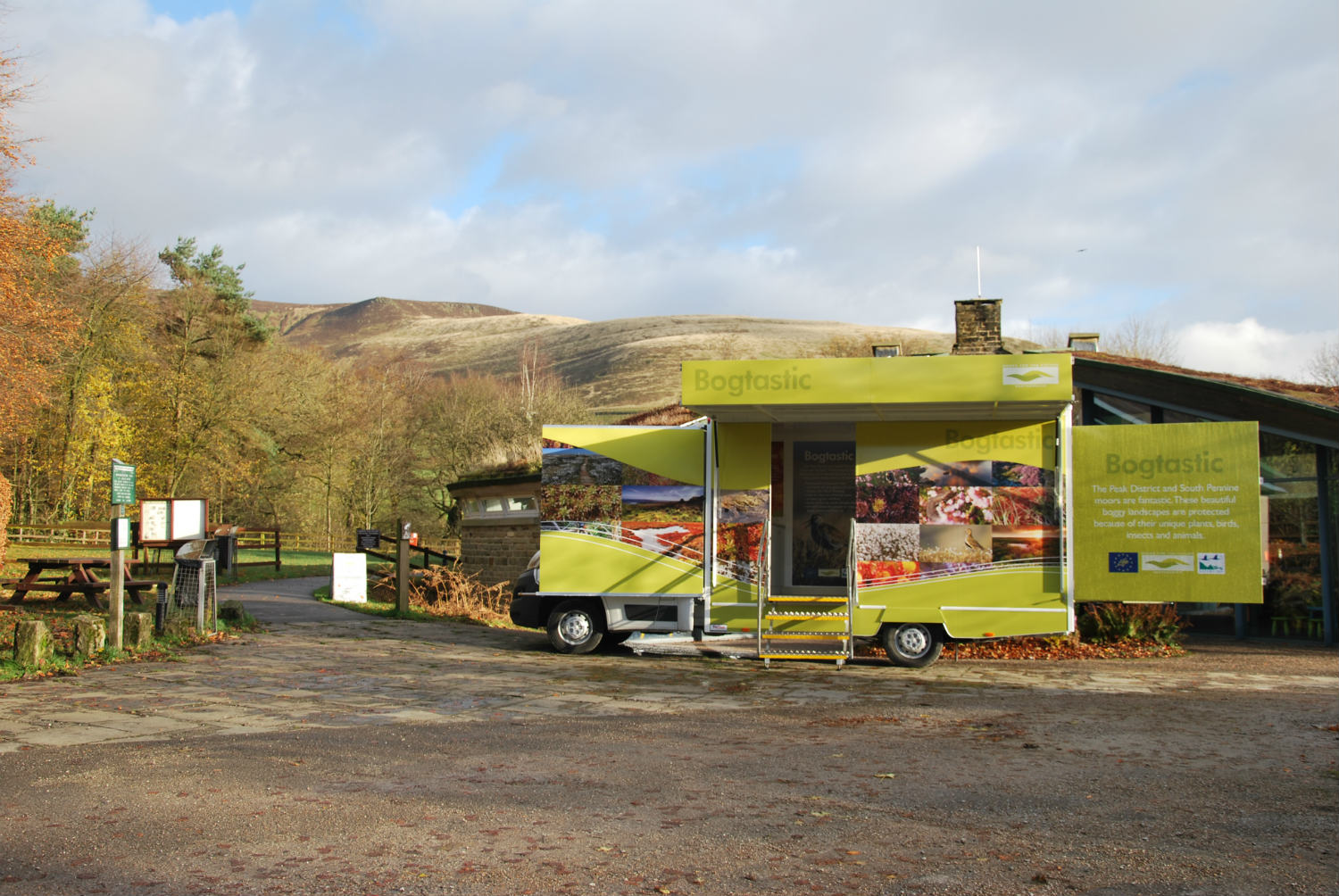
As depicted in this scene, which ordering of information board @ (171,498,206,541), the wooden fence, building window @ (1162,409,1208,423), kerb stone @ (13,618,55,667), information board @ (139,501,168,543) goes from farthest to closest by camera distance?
the wooden fence < information board @ (139,501,168,543) < information board @ (171,498,206,541) < building window @ (1162,409,1208,423) < kerb stone @ (13,618,55,667)

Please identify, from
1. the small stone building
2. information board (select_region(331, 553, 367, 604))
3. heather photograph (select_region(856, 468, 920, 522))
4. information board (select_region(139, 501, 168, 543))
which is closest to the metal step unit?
heather photograph (select_region(856, 468, 920, 522))

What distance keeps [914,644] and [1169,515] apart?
10.0 ft

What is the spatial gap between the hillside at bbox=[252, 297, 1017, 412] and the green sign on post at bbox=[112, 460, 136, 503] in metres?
33.7

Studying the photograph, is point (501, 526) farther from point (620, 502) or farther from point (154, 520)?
point (620, 502)

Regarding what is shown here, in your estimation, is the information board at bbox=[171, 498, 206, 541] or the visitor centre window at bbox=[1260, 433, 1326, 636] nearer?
the visitor centre window at bbox=[1260, 433, 1326, 636]

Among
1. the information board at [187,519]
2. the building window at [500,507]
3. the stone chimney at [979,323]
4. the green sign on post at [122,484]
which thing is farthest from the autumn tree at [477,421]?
the green sign on post at [122,484]

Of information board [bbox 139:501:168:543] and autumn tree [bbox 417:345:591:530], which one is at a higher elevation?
autumn tree [bbox 417:345:591:530]

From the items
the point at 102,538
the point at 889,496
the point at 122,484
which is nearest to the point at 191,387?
the point at 102,538

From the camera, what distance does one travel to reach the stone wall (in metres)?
19.3

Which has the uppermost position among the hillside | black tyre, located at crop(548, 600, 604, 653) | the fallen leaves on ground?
the hillside

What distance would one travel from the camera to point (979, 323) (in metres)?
18.1

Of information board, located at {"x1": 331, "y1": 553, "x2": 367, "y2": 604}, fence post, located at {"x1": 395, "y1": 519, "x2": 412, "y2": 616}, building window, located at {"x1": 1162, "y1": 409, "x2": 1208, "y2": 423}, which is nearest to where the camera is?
building window, located at {"x1": 1162, "y1": 409, "x2": 1208, "y2": 423}

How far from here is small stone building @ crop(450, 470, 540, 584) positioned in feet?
63.2

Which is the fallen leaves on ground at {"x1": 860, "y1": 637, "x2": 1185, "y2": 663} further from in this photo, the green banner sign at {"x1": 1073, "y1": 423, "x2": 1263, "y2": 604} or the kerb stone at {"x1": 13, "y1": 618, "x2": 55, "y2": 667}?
the kerb stone at {"x1": 13, "y1": 618, "x2": 55, "y2": 667}
